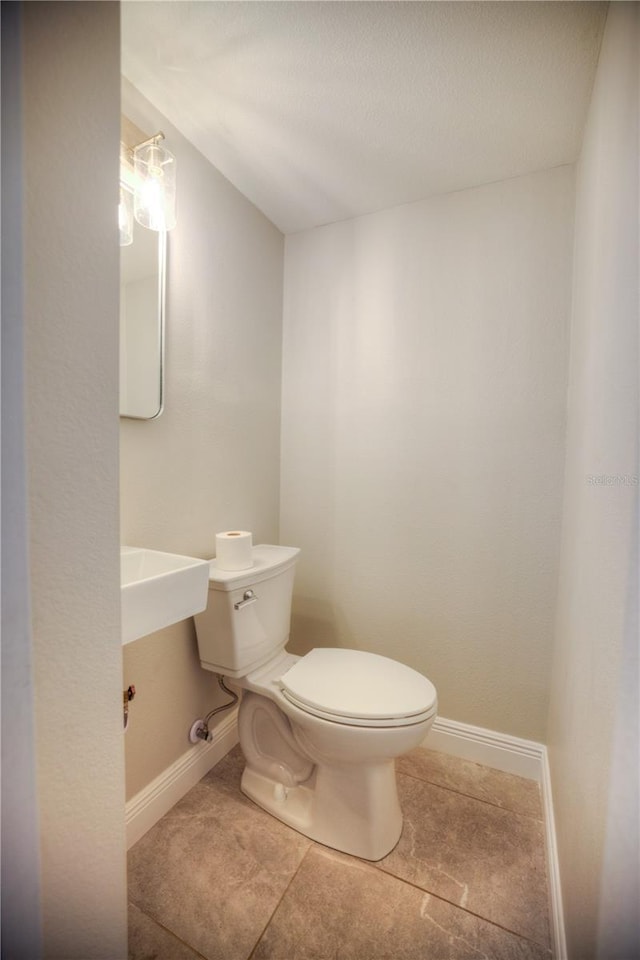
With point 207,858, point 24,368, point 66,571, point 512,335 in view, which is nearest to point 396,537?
point 512,335

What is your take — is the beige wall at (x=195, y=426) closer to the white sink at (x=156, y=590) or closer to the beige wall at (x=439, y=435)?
the white sink at (x=156, y=590)

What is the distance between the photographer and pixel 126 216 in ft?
3.65

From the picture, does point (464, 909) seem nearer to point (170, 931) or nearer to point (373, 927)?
point (373, 927)

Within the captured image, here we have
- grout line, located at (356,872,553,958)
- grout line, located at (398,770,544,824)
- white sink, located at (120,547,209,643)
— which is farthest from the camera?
grout line, located at (398,770,544,824)

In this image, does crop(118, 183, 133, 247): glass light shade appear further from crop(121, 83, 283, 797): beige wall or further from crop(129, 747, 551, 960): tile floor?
crop(129, 747, 551, 960): tile floor

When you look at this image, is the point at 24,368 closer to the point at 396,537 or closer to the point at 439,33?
the point at 439,33

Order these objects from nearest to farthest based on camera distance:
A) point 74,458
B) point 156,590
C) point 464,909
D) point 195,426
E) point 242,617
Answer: point 74,458
point 156,590
point 464,909
point 242,617
point 195,426

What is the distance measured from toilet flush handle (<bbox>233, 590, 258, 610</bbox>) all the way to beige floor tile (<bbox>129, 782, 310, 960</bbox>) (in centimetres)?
68

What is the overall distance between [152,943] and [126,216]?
6.09 ft

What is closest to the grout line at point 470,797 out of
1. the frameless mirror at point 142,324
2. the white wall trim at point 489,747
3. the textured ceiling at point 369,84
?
the white wall trim at point 489,747

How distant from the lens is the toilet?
1.08 metres

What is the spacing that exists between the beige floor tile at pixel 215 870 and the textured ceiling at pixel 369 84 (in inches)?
85.5

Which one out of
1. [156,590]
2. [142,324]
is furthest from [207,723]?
[142,324]

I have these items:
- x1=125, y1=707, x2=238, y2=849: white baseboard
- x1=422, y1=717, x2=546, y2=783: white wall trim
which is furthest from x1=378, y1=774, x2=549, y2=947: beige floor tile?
x1=125, y1=707, x2=238, y2=849: white baseboard
